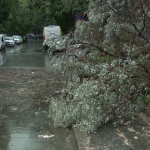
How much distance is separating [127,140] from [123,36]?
89.9 inches

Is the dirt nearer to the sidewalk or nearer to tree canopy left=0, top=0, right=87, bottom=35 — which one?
the sidewalk

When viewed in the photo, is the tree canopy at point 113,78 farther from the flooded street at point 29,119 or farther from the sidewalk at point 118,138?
the flooded street at point 29,119

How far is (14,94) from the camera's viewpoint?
9.94 m

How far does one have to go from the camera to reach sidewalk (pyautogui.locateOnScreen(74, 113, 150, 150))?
5.12 metres

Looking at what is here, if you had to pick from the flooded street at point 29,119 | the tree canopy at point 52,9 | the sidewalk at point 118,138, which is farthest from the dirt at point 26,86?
the tree canopy at point 52,9

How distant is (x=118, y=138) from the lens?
216 inches

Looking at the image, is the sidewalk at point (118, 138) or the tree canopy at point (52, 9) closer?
the sidewalk at point (118, 138)

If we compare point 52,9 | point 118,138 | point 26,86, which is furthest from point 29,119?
point 52,9

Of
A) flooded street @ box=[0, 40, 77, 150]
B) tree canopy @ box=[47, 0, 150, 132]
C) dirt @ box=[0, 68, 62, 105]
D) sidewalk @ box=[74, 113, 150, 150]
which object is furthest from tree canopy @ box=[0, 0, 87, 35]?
sidewalk @ box=[74, 113, 150, 150]

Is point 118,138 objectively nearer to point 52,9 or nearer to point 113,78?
point 113,78

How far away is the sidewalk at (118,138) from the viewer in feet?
16.8

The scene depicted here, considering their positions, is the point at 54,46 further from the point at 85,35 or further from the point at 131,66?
the point at 85,35

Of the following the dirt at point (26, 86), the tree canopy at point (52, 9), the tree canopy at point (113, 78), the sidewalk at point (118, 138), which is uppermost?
the tree canopy at point (52, 9)

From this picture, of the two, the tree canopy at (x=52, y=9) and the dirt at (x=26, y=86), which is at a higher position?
the tree canopy at (x=52, y=9)
